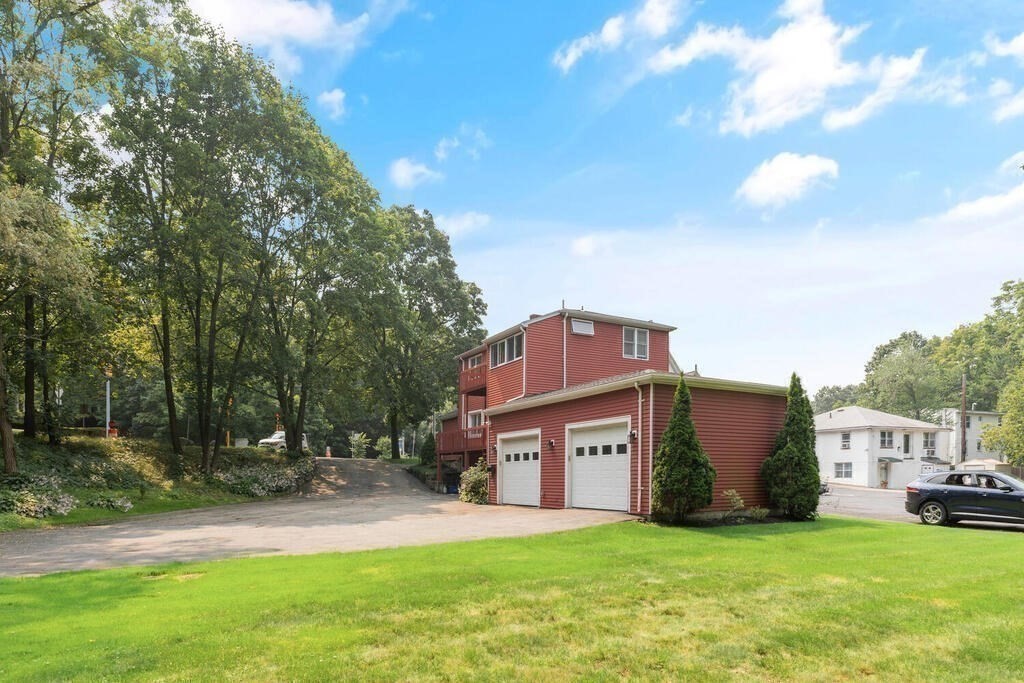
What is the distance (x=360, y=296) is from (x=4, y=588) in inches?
935

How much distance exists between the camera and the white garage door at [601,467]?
53.5 ft

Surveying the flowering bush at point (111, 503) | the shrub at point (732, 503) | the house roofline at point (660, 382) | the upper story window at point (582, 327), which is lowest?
the flowering bush at point (111, 503)

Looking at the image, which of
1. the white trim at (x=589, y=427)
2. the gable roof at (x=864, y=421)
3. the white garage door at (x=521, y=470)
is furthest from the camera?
the gable roof at (x=864, y=421)

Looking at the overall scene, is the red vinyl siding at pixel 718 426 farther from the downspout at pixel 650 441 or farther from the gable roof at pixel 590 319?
the gable roof at pixel 590 319

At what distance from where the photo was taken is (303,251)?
29938mm

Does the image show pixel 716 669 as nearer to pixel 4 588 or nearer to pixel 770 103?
pixel 4 588

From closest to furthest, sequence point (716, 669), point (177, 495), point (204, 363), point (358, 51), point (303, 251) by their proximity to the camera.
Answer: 1. point (716, 669)
2. point (358, 51)
3. point (177, 495)
4. point (303, 251)
5. point (204, 363)

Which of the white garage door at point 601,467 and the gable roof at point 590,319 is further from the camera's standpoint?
the gable roof at point 590,319

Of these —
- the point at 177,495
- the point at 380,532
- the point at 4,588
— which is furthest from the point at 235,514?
the point at 4,588

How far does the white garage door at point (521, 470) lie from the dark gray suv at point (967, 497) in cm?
1090

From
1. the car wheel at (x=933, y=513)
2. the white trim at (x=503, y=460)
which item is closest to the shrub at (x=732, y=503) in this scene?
the car wheel at (x=933, y=513)

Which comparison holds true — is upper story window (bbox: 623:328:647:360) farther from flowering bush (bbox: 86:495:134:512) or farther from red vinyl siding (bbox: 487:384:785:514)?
flowering bush (bbox: 86:495:134:512)

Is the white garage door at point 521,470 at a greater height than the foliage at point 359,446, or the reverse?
the white garage door at point 521,470

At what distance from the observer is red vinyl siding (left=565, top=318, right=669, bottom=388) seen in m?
25.7
